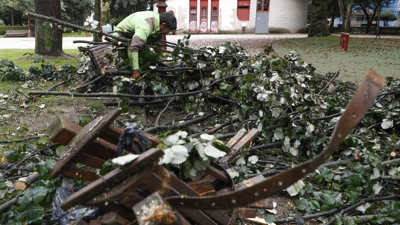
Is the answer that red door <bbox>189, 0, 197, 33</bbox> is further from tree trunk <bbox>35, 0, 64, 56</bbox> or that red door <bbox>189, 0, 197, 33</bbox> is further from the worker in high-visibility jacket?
the worker in high-visibility jacket

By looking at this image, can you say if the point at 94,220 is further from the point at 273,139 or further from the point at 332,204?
the point at 273,139

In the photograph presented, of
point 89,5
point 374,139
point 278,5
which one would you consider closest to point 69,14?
point 89,5

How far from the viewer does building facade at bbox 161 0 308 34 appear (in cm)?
3378

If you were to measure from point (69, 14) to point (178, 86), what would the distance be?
123 ft

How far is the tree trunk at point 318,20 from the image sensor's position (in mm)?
24984

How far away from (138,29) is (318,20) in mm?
23382

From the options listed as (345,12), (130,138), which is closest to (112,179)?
(130,138)

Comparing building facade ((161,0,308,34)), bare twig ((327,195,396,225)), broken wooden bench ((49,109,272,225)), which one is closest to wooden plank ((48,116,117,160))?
broken wooden bench ((49,109,272,225))

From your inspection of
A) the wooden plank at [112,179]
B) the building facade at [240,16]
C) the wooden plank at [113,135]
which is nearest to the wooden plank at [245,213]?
the wooden plank at [113,135]

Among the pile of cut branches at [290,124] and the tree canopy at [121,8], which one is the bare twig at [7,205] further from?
the tree canopy at [121,8]

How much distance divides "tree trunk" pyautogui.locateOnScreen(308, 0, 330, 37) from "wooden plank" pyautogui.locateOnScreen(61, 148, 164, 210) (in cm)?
2572

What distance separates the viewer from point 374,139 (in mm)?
3449

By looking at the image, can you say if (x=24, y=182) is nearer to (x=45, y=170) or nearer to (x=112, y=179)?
(x=45, y=170)

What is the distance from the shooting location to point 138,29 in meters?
4.71
